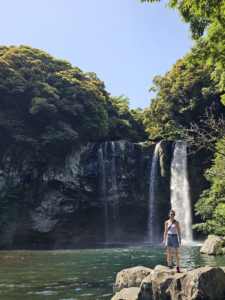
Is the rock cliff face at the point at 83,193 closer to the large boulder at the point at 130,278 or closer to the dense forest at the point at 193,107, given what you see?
the dense forest at the point at 193,107

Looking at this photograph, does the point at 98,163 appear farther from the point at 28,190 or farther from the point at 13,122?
the point at 13,122

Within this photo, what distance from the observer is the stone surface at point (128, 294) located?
A: 247 inches

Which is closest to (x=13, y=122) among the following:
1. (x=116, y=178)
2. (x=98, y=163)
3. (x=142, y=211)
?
(x=98, y=163)

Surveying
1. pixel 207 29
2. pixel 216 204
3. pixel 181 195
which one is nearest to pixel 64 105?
pixel 181 195

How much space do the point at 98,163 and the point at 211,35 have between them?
2226 centimetres

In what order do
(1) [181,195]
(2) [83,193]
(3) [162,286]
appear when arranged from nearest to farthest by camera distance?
1. (3) [162,286]
2. (1) [181,195]
3. (2) [83,193]

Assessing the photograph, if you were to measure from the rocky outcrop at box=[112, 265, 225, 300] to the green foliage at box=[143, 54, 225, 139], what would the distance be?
22.0 metres

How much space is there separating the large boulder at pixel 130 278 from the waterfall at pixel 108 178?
22005 millimetres

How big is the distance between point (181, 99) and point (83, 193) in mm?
16013

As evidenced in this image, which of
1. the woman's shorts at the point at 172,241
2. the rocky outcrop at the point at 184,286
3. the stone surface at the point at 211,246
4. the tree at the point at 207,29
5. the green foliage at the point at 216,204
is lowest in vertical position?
the stone surface at the point at 211,246

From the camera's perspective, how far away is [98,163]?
1174 inches

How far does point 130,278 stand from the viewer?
7258 mm

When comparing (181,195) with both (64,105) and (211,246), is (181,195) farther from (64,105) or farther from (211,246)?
(64,105)

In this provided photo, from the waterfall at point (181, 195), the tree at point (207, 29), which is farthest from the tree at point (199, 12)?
the waterfall at point (181, 195)
